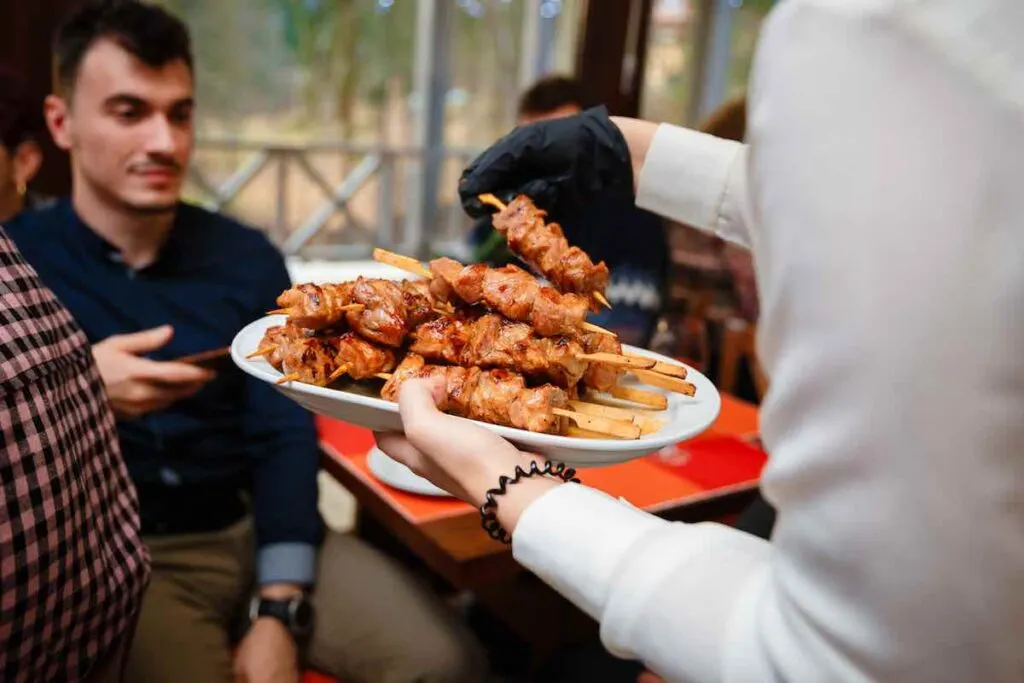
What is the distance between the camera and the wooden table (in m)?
1.42

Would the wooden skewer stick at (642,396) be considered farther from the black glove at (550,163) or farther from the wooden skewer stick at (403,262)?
the black glove at (550,163)

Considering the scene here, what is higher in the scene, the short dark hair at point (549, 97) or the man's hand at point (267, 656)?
the short dark hair at point (549, 97)

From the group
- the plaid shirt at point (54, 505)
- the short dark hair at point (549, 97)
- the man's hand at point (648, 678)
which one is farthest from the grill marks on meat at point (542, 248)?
the short dark hair at point (549, 97)

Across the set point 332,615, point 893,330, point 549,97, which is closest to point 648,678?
point 332,615

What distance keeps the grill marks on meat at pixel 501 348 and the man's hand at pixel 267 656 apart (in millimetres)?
897

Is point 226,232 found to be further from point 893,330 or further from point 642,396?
point 893,330

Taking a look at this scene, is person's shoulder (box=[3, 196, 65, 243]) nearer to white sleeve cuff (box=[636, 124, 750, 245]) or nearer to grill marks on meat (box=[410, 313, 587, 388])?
grill marks on meat (box=[410, 313, 587, 388])

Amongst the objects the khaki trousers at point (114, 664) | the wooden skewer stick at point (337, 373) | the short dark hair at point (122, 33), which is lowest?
the khaki trousers at point (114, 664)

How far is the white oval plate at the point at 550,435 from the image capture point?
0.96 metres

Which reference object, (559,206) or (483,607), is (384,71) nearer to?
(483,607)

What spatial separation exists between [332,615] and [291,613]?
0.36 ft

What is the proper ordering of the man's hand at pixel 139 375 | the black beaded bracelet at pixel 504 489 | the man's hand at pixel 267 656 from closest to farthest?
the black beaded bracelet at pixel 504 489, the man's hand at pixel 139 375, the man's hand at pixel 267 656

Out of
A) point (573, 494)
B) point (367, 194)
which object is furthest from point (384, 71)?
point (573, 494)

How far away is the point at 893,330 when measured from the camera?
55 centimetres
